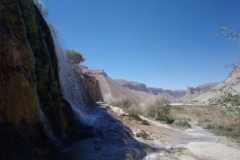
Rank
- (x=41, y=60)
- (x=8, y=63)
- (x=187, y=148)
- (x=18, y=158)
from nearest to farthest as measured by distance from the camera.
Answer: (x=18, y=158)
(x=8, y=63)
(x=41, y=60)
(x=187, y=148)

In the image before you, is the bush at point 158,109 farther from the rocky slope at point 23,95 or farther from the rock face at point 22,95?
the rock face at point 22,95

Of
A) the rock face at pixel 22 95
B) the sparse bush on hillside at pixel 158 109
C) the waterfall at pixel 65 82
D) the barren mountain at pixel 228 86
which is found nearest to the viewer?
the barren mountain at pixel 228 86

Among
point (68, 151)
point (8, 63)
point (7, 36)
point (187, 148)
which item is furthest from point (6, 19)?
point (187, 148)

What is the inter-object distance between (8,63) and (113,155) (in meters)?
6.54

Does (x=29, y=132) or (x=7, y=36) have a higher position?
(x=7, y=36)

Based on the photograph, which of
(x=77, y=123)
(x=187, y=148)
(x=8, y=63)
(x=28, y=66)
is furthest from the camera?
(x=77, y=123)

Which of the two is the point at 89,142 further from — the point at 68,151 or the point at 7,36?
the point at 7,36

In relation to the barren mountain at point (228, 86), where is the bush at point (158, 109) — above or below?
below

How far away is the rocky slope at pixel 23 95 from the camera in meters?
8.23

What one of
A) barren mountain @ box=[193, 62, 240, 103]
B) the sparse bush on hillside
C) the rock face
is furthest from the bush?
barren mountain @ box=[193, 62, 240, 103]

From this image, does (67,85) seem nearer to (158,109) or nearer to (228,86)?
(228,86)

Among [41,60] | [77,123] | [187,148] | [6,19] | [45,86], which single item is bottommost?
[187,148]

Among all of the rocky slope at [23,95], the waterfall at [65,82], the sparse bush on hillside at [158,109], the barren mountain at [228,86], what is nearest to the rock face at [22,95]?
the rocky slope at [23,95]

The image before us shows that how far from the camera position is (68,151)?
10.7 m
